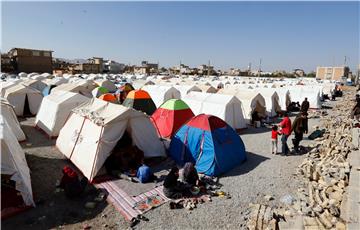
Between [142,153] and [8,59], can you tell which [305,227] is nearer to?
[142,153]

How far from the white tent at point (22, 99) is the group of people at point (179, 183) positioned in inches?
596

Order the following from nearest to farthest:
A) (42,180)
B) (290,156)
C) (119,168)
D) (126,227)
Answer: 1. (126,227)
2. (42,180)
3. (119,168)
4. (290,156)

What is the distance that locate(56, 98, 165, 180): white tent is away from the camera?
8047 millimetres

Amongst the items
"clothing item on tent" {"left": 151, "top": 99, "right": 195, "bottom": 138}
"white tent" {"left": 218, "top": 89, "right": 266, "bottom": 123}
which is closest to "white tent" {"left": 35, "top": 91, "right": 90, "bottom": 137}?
"clothing item on tent" {"left": 151, "top": 99, "right": 195, "bottom": 138}

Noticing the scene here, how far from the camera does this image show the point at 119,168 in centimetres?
845

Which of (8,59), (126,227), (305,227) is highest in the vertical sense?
(8,59)

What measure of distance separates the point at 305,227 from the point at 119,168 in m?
5.79

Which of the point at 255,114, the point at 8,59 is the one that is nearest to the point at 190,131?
the point at 255,114

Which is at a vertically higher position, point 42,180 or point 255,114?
point 255,114

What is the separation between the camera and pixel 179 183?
717cm

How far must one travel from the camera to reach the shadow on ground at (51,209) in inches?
231

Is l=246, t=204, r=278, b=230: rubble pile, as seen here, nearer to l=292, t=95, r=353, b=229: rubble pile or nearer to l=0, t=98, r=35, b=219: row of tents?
l=292, t=95, r=353, b=229: rubble pile

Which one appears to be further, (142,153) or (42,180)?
(142,153)

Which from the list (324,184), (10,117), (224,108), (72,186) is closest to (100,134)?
(72,186)
